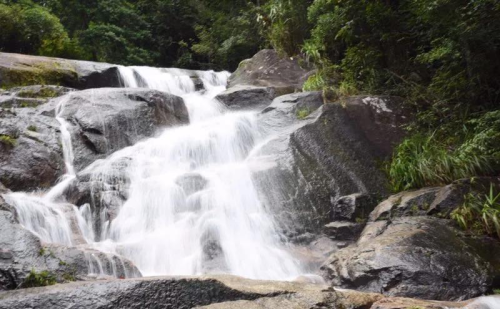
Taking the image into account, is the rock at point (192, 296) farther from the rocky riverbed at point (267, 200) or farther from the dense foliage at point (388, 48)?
the dense foliage at point (388, 48)

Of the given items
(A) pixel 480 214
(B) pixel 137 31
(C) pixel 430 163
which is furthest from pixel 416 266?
(B) pixel 137 31

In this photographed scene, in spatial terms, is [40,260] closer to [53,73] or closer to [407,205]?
[407,205]

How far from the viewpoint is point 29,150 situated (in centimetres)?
856

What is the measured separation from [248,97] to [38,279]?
8.71 meters

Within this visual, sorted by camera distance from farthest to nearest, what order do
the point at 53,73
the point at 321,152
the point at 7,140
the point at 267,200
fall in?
the point at 53,73
the point at 321,152
the point at 7,140
the point at 267,200

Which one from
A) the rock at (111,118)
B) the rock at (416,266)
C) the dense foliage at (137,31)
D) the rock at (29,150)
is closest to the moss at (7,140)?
the rock at (29,150)

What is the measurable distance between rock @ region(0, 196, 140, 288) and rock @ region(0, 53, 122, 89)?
6672 millimetres

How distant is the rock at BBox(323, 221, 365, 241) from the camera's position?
7.12m

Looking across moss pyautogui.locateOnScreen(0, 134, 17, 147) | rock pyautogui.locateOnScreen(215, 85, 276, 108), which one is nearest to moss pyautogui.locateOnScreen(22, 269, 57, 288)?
moss pyautogui.locateOnScreen(0, 134, 17, 147)

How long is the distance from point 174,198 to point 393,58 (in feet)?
22.9

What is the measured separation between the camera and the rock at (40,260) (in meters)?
4.46

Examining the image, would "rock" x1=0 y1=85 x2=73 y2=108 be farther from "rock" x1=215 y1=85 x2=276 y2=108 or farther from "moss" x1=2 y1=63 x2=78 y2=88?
"rock" x1=215 y1=85 x2=276 y2=108

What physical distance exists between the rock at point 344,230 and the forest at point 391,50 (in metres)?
1.56

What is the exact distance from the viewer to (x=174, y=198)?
25.4ft
